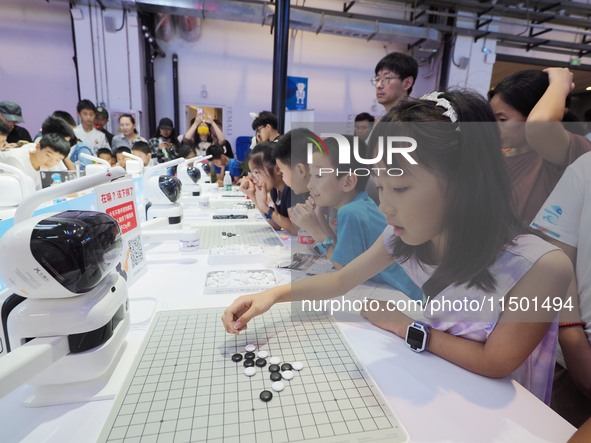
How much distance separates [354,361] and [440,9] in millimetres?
6605

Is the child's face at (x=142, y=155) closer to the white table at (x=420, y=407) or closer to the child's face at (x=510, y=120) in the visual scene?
the white table at (x=420, y=407)

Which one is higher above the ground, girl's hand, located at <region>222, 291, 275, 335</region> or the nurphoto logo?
Result: the nurphoto logo

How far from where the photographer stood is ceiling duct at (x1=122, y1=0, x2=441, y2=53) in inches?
180

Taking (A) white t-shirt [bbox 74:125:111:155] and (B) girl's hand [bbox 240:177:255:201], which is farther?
(A) white t-shirt [bbox 74:125:111:155]

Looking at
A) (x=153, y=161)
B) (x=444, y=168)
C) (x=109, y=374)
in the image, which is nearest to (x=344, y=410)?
(x=109, y=374)

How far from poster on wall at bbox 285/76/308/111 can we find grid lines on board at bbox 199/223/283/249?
4146mm

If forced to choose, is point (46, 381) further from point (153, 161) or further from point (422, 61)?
point (422, 61)

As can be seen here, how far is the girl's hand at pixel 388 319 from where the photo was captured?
0.81m

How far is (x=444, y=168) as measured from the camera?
77 cm

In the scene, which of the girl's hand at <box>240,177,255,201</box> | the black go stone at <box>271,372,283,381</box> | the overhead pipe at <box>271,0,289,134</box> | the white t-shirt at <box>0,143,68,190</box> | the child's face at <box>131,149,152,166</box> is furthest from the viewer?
the overhead pipe at <box>271,0,289,134</box>

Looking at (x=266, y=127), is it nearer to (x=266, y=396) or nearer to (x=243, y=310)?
(x=243, y=310)

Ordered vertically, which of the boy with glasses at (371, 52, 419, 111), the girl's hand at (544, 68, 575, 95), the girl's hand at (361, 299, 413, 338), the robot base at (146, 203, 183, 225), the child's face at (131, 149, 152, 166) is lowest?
the girl's hand at (361, 299, 413, 338)

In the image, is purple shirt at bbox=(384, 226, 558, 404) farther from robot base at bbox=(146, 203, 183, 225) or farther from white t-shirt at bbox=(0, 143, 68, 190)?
white t-shirt at bbox=(0, 143, 68, 190)

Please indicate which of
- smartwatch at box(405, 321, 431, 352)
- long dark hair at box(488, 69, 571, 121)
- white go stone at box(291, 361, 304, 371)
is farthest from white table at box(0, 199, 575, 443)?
long dark hair at box(488, 69, 571, 121)
